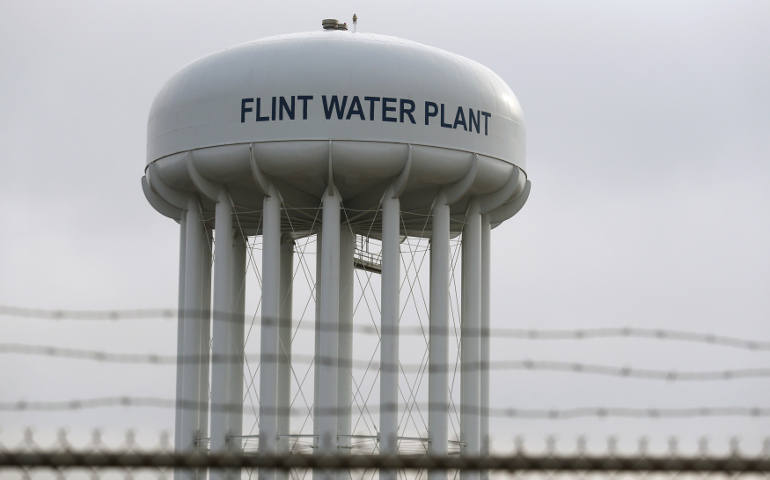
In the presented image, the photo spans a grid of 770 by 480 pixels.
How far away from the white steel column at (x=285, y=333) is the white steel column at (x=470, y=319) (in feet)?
10.1

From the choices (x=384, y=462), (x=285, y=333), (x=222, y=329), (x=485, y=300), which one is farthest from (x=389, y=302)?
(x=384, y=462)

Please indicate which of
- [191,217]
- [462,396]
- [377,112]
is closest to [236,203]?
[191,217]

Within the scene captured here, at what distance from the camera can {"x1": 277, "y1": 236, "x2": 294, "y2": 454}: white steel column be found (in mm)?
27609

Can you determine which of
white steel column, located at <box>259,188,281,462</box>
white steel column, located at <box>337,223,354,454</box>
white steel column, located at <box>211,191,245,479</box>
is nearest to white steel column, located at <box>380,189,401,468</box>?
white steel column, located at <box>337,223,354,454</box>

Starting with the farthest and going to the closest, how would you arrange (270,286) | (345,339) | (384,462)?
(345,339) < (270,286) < (384,462)

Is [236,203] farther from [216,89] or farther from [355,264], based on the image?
[355,264]

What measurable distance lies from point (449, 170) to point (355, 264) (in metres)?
5.30

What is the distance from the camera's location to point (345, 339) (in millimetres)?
27094

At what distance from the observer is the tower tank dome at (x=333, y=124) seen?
2447 centimetres

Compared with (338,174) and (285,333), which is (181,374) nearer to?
(285,333)

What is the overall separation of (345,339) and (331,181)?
3608mm

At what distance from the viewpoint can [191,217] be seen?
2634 cm

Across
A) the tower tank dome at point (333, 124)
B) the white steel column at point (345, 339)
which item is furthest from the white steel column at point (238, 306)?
the tower tank dome at point (333, 124)

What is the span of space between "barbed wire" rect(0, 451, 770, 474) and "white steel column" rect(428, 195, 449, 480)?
16733mm
